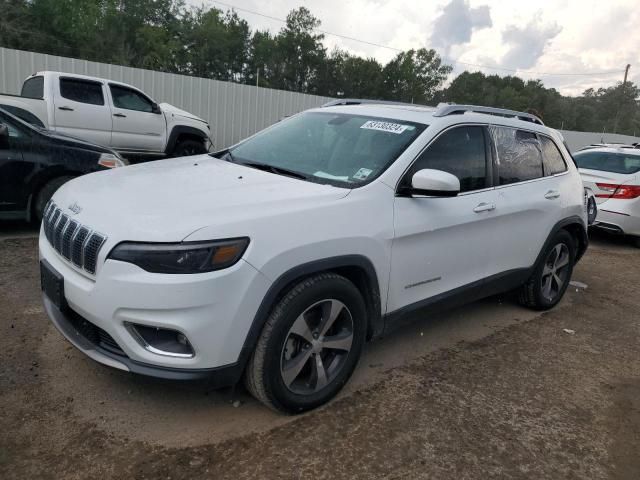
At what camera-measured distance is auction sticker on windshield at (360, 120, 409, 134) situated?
11.4 feet

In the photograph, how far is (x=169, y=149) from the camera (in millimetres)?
10969

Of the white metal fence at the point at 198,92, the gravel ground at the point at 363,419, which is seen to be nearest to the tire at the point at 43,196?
the gravel ground at the point at 363,419

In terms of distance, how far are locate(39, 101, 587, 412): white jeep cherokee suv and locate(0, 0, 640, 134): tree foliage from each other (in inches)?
1414

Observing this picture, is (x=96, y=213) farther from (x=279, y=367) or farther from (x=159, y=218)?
(x=279, y=367)

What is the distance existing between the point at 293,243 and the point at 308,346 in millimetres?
615

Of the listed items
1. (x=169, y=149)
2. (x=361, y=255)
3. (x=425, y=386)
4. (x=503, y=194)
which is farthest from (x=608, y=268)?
(x=169, y=149)

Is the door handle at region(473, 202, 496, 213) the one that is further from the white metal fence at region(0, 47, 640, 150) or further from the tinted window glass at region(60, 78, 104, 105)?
the white metal fence at region(0, 47, 640, 150)

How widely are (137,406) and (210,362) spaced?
771 mm

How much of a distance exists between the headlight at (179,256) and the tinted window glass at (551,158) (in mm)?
3333

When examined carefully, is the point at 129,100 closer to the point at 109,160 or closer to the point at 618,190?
the point at 109,160

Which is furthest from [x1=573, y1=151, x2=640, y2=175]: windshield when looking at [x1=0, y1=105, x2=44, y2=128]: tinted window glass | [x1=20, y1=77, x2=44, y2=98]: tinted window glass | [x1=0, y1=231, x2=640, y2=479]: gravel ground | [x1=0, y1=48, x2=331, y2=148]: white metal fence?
[x1=0, y1=48, x2=331, y2=148]: white metal fence

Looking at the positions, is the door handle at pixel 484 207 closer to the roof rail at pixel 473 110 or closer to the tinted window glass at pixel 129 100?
the roof rail at pixel 473 110

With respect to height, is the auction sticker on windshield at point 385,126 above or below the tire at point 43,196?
above

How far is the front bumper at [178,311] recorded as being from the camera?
7.51ft
